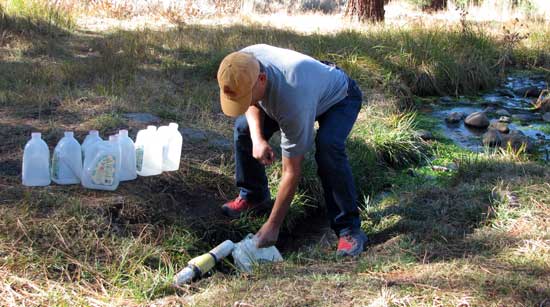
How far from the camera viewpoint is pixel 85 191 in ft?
13.2

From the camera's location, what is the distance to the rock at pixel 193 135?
5156 millimetres

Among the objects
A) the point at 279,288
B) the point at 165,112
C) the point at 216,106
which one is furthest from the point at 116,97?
the point at 279,288

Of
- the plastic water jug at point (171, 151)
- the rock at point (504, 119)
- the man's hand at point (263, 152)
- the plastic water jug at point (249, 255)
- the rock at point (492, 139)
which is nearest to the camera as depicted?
the man's hand at point (263, 152)

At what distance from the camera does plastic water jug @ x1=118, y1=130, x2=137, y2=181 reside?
4.14 meters

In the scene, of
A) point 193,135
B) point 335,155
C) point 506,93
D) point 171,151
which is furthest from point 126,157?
point 506,93

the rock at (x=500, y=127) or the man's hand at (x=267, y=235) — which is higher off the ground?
the man's hand at (x=267, y=235)

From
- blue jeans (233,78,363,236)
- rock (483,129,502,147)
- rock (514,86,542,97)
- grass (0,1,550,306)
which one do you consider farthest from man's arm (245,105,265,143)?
rock (514,86,542,97)

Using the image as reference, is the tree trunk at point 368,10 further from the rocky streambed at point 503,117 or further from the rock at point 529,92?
the rock at point 529,92

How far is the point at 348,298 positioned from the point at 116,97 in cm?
362

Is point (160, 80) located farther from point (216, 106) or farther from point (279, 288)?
point (279, 288)

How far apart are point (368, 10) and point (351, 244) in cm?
672

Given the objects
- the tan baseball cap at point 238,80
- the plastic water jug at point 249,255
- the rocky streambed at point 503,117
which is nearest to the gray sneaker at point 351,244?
the plastic water jug at point 249,255

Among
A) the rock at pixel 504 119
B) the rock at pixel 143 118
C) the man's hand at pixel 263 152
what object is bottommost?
the rock at pixel 504 119

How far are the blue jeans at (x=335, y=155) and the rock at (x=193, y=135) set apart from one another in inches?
46.9
